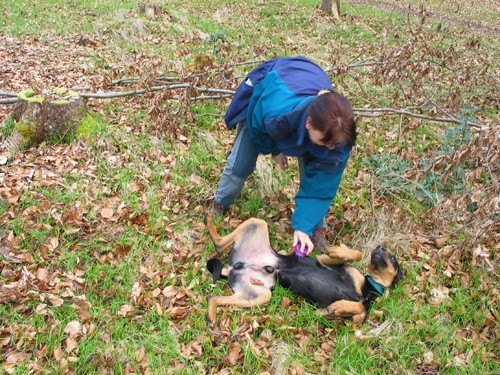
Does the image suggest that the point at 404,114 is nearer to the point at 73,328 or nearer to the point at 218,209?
the point at 218,209

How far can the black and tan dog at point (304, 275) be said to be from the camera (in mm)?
3121

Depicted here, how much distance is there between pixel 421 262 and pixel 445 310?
0.50 m

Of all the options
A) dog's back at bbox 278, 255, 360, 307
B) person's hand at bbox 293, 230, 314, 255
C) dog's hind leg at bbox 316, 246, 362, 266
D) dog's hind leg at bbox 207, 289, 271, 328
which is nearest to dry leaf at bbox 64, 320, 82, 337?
dog's hind leg at bbox 207, 289, 271, 328

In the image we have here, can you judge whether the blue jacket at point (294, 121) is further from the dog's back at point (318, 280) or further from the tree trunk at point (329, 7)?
the tree trunk at point (329, 7)

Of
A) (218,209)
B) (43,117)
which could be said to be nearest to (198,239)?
(218,209)

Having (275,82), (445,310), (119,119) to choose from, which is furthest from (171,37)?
(445,310)

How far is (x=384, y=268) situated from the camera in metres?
3.19

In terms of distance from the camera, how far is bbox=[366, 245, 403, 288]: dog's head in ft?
10.4

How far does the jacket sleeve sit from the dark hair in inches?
23.1

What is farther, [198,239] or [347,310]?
[198,239]

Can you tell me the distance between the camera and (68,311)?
9.71 feet

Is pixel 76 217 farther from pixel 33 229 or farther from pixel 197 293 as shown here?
pixel 197 293

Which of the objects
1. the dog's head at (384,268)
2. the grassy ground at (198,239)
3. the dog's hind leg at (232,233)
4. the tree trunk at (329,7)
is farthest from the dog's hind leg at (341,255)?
the tree trunk at (329,7)

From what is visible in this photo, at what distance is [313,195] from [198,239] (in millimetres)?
1342
